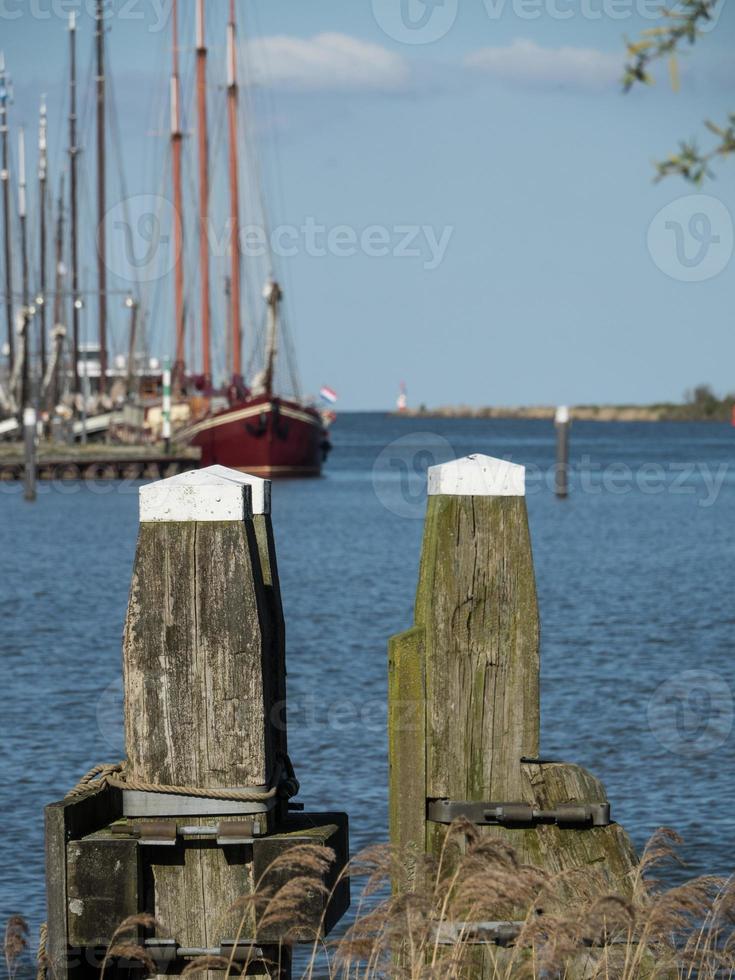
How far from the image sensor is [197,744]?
4.66m

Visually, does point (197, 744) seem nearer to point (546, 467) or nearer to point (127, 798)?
point (127, 798)

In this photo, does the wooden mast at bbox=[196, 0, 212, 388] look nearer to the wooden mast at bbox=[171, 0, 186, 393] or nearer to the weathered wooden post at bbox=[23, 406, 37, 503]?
the wooden mast at bbox=[171, 0, 186, 393]

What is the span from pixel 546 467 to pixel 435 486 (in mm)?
88362

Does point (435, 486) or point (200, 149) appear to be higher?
point (200, 149)

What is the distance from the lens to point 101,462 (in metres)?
61.7

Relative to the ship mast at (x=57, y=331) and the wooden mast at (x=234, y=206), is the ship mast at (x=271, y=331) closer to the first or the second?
the wooden mast at (x=234, y=206)

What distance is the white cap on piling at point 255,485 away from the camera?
15.6 ft

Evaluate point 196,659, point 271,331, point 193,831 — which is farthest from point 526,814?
point 271,331

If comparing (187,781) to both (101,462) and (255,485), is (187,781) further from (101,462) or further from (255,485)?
(101,462)

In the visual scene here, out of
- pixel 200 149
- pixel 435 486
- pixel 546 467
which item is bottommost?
pixel 546 467

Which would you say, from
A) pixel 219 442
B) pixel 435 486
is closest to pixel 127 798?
pixel 435 486

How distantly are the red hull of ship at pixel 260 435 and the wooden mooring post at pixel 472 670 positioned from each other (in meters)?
56.8

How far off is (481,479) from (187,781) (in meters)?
1.20

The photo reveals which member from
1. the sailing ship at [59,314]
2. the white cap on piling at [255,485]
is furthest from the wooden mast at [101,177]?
the white cap on piling at [255,485]
